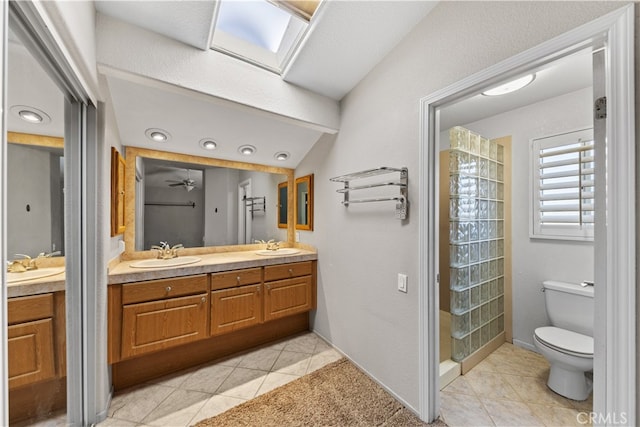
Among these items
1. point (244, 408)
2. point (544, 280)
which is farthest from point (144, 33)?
point (544, 280)

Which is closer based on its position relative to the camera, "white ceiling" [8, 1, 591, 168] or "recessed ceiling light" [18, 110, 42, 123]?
"recessed ceiling light" [18, 110, 42, 123]

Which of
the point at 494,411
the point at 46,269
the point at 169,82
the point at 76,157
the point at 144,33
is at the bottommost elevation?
the point at 494,411

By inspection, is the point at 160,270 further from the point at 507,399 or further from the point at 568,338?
the point at 568,338

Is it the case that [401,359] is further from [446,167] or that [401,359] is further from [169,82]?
[169,82]

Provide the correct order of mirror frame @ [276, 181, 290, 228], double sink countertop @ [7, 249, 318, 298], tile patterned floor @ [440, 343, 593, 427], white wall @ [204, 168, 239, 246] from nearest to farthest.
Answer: double sink countertop @ [7, 249, 318, 298] < tile patterned floor @ [440, 343, 593, 427] < white wall @ [204, 168, 239, 246] < mirror frame @ [276, 181, 290, 228]

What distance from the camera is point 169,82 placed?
1578 mm

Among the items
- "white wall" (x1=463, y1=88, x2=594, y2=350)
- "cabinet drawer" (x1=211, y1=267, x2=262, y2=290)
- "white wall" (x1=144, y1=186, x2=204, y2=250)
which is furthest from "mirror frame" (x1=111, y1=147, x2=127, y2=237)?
"white wall" (x1=463, y1=88, x2=594, y2=350)

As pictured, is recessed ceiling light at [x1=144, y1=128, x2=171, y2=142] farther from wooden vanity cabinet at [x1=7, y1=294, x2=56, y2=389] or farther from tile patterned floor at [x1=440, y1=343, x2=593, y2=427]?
tile patterned floor at [x1=440, y1=343, x2=593, y2=427]

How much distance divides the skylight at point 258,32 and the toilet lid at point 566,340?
2730 millimetres

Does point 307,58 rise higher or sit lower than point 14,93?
higher

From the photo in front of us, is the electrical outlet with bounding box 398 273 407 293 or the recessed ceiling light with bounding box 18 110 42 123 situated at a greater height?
the recessed ceiling light with bounding box 18 110 42 123

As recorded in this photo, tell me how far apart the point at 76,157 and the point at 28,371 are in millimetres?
1045

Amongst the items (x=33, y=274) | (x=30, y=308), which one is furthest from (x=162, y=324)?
(x=33, y=274)

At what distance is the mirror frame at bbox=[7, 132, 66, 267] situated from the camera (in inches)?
32.4
